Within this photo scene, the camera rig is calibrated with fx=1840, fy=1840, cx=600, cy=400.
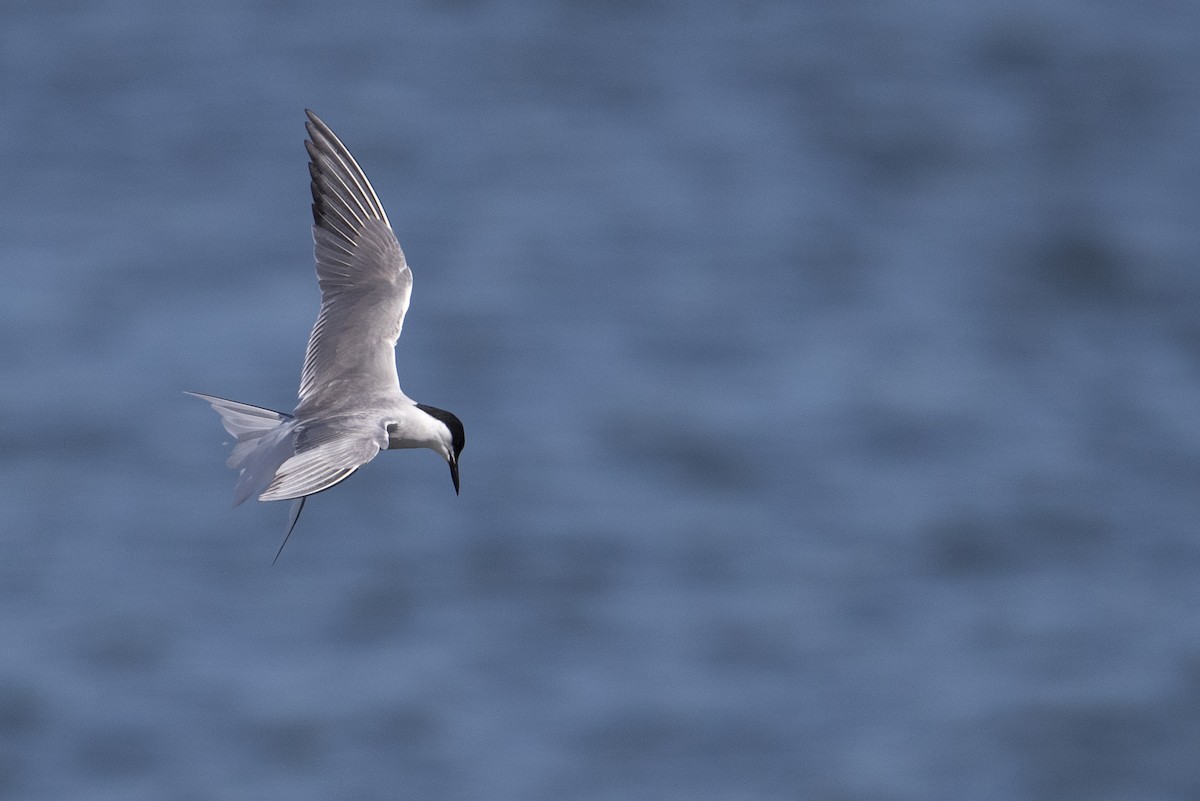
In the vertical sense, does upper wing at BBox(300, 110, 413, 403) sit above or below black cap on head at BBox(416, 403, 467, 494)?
above

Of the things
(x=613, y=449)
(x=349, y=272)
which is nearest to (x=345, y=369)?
(x=349, y=272)

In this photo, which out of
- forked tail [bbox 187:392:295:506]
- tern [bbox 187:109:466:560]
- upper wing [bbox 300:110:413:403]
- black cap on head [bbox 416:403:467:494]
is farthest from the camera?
upper wing [bbox 300:110:413:403]

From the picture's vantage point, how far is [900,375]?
65.6 ft

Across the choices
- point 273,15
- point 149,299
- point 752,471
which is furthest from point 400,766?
point 273,15

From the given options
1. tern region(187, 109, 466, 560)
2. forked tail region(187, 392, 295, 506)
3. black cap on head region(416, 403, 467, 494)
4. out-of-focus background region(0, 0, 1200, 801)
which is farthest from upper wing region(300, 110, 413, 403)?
out-of-focus background region(0, 0, 1200, 801)

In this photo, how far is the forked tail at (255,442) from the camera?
7148 millimetres

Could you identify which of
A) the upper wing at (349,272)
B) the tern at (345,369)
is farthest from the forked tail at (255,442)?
the upper wing at (349,272)

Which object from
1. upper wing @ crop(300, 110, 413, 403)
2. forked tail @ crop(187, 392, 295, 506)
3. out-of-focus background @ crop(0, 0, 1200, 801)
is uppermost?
out-of-focus background @ crop(0, 0, 1200, 801)

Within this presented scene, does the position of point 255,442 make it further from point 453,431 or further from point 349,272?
→ point 349,272

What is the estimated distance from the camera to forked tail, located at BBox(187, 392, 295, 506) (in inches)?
281

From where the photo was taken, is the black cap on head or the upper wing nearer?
the black cap on head

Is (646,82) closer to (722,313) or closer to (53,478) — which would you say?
(722,313)

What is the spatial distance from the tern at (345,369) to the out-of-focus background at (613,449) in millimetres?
8772

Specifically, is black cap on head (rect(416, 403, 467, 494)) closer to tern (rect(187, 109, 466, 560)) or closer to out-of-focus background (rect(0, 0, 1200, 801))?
tern (rect(187, 109, 466, 560))
